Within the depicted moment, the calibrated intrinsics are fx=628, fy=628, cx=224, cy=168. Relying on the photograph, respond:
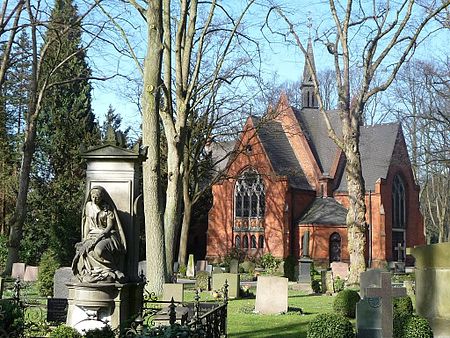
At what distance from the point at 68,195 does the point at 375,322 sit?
28.9 meters

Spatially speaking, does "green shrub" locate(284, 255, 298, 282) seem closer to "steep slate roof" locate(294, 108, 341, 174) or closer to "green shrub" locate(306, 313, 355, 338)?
"steep slate roof" locate(294, 108, 341, 174)

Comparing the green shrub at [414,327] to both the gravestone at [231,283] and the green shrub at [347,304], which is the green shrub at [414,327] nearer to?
the green shrub at [347,304]

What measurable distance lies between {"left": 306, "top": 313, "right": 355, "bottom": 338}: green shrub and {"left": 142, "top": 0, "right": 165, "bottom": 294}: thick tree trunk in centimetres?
577

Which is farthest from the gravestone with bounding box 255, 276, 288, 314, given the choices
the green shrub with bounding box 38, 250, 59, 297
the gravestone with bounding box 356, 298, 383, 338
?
the green shrub with bounding box 38, 250, 59, 297

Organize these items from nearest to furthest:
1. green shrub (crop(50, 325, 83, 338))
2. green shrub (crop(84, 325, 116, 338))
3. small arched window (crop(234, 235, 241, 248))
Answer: green shrub (crop(84, 325, 116, 338))
green shrub (crop(50, 325, 83, 338))
small arched window (crop(234, 235, 241, 248))

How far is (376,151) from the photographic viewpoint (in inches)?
1918

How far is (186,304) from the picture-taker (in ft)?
42.1

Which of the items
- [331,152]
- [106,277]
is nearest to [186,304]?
[106,277]

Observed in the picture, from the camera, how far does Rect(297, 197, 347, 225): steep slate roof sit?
145ft

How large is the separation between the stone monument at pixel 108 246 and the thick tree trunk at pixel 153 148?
4372 millimetres

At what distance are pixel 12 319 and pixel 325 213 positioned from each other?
37100 millimetres

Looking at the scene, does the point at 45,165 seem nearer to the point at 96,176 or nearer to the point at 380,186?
the point at 380,186

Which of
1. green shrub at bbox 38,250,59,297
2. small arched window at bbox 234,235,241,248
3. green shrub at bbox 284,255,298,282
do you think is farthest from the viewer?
small arched window at bbox 234,235,241,248

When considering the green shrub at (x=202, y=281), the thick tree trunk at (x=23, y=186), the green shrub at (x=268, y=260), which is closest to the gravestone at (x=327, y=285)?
the green shrub at (x=202, y=281)
